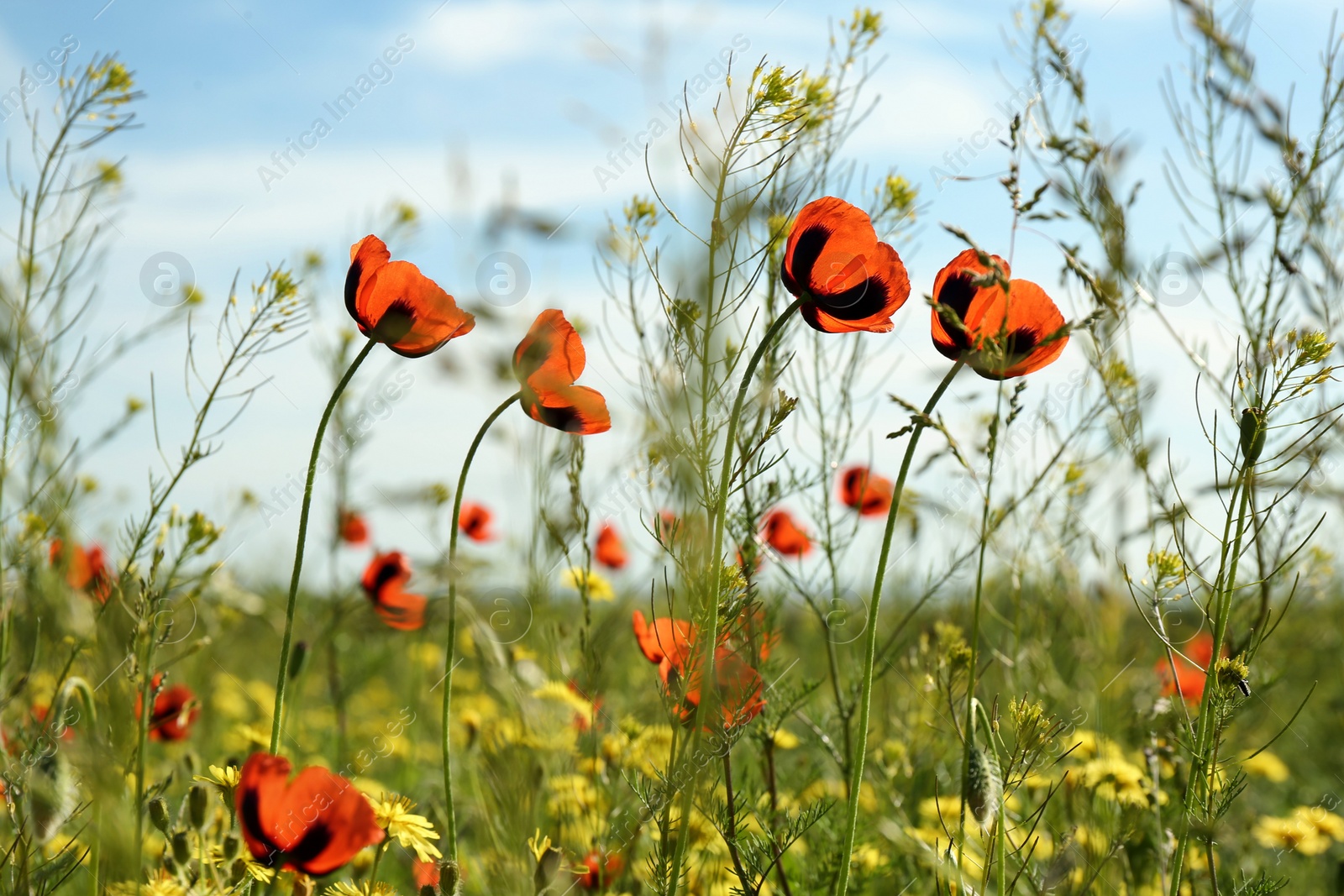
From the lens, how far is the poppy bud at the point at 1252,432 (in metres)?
1.42

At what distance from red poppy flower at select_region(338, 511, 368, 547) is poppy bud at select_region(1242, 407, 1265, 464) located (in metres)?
2.63

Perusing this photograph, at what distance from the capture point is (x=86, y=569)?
2.32 meters

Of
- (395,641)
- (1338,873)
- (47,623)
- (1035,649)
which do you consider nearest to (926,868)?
(1035,649)

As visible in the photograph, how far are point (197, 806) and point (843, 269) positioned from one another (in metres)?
1.06

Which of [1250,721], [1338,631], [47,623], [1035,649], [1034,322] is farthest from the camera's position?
[1338,631]

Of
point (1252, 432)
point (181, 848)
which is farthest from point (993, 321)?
point (181, 848)

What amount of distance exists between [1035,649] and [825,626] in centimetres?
80

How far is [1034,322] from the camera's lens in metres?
1.36

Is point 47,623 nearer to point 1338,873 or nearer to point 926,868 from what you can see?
point 926,868

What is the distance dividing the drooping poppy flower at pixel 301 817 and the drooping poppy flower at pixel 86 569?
33cm

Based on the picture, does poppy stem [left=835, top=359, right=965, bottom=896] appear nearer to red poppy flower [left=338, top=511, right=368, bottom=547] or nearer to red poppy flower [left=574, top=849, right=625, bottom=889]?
red poppy flower [left=574, top=849, right=625, bottom=889]

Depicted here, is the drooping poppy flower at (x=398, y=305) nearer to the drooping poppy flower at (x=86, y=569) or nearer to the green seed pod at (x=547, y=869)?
the drooping poppy flower at (x=86, y=569)

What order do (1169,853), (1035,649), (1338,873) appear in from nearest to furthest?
(1169,853) → (1338,873) → (1035,649)

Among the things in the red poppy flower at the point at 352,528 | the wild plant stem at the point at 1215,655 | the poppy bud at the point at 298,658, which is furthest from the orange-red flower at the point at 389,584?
the wild plant stem at the point at 1215,655
